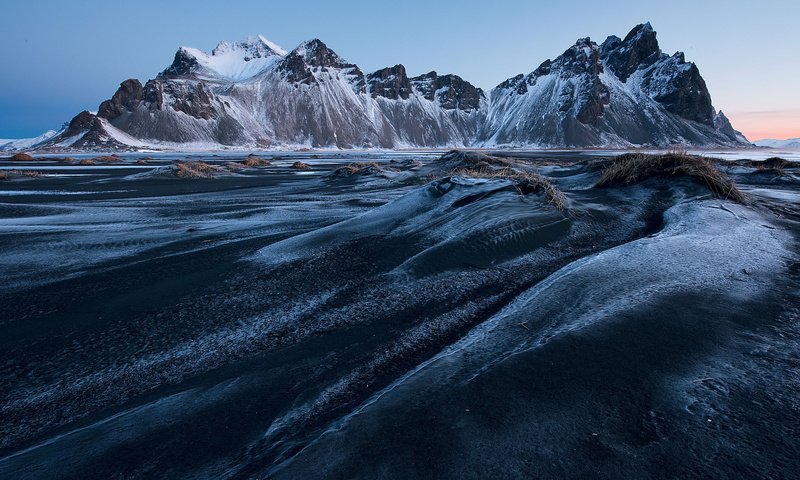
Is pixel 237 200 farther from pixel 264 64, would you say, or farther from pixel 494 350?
pixel 264 64

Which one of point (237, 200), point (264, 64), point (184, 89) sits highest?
point (264, 64)

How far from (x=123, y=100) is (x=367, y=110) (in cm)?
9241

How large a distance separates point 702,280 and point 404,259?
Result: 7.48 feet

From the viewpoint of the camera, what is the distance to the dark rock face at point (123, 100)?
136 meters

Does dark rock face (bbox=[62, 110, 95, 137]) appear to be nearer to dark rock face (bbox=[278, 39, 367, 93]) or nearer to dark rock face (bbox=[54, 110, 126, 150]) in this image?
dark rock face (bbox=[54, 110, 126, 150])

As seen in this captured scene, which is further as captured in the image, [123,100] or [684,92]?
[684,92]

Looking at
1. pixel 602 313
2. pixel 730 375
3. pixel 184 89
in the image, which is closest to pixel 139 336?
pixel 602 313

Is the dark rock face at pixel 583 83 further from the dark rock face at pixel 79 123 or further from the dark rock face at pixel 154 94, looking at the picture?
the dark rock face at pixel 79 123

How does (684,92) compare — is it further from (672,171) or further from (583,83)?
(672,171)

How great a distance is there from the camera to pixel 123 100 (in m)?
141

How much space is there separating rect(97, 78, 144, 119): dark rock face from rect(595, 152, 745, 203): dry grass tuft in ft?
543

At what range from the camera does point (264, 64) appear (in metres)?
196

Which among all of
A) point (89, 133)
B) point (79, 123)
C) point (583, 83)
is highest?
point (583, 83)

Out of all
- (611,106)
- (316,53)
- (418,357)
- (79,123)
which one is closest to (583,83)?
(611,106)
